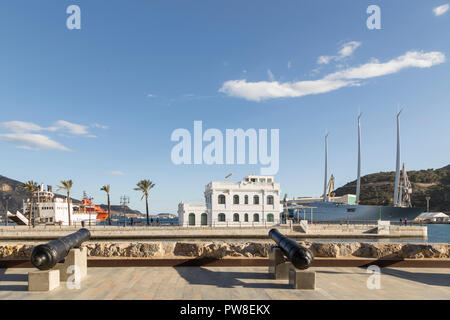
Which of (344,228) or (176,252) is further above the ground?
(176,252)

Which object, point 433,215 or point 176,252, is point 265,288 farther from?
point 433,215

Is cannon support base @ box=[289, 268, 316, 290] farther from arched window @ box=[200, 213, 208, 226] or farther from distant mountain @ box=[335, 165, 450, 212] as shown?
distant mountain @ box=[335, 165, 450, 212]

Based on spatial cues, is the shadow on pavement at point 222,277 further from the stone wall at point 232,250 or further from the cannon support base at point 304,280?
the stone wall at point 232,250

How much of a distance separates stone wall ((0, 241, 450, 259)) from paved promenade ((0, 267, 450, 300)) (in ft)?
2.71

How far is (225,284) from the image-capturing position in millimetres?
7922

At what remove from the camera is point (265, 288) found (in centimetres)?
749

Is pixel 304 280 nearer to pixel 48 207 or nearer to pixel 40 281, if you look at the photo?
pixel 40 281

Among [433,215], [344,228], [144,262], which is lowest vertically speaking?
[433,215]

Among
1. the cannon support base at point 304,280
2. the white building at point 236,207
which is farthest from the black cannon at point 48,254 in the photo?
the white building at point 236,207

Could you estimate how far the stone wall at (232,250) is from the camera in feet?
35.4

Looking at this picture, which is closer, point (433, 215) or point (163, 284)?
point (163, 284)
